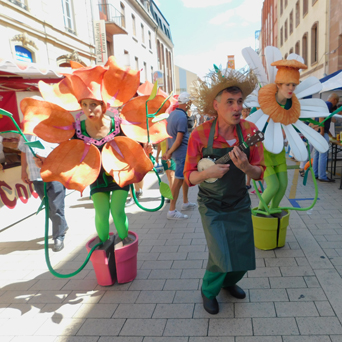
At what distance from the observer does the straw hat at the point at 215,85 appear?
2186 mm

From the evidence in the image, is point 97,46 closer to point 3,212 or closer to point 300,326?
point 3,212

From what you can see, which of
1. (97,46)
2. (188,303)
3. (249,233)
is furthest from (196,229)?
(97,46)

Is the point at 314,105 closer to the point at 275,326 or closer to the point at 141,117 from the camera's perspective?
the point at 141,117

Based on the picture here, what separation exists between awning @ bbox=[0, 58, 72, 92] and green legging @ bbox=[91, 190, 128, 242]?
124cm

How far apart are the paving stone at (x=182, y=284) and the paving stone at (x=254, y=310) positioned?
0.45 m

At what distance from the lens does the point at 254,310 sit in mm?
2389

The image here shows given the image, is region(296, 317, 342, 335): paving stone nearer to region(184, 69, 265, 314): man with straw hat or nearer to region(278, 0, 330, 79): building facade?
region(184, 69, 265, 314): man with straw hat

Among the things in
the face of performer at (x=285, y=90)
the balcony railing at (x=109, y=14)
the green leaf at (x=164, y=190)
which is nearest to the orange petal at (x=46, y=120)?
the green leaf at (x=164, y=190)

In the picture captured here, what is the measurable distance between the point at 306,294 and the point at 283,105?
1723mm

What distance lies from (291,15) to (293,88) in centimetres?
2298

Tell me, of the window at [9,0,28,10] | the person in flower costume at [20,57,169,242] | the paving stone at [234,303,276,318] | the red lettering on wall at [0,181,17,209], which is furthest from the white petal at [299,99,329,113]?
the window at [9,0,28,10]

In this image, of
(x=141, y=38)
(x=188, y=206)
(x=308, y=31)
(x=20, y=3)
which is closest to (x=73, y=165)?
(x=188, y=206)

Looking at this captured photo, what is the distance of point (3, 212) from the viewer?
470 centimetres

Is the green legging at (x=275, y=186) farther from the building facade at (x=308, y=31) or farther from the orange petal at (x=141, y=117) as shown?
the building facade at (x=308, y=31)
